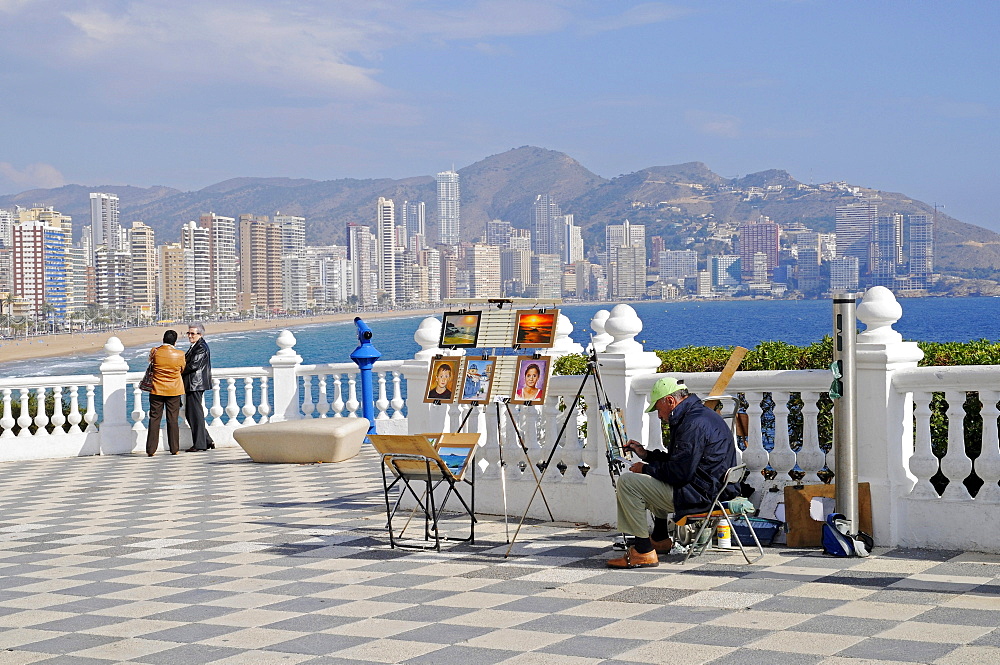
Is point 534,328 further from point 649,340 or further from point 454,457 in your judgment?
point 649,340

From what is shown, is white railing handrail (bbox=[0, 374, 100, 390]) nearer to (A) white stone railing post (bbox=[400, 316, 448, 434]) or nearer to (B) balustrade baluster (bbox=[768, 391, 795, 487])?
(A) white stone railing post (bbox=[400, 316, 448, 434])

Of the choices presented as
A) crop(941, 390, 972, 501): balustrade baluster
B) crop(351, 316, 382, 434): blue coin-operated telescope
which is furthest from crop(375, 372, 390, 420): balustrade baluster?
crop(941, 390, 972, 501): balustrade baluster

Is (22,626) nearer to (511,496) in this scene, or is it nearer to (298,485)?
(511,496)

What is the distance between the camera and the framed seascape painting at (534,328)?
324 inches

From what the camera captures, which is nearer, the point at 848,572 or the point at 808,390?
the point at 848,572

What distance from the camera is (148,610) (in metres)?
6.06

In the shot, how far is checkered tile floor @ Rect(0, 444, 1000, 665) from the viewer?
16.4ft

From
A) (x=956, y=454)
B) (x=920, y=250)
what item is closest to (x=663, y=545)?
(x=956, y=454)

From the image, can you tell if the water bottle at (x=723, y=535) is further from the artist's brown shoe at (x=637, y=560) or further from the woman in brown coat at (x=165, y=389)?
the woman in brown coat at (x=165, y=389)

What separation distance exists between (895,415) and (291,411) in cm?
995

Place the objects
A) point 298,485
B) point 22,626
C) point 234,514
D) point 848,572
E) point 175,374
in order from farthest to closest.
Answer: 1. point 175,374
2. point 298,485
3. point 234,514
4. point 848,572
5. point 22,626

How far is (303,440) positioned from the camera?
13.3 metres

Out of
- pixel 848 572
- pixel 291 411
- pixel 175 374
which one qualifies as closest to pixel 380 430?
pixel 291 411

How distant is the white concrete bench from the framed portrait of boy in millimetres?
4924
